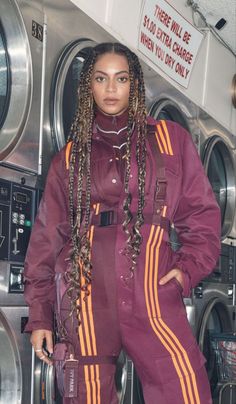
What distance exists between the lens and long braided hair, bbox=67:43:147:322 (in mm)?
1782

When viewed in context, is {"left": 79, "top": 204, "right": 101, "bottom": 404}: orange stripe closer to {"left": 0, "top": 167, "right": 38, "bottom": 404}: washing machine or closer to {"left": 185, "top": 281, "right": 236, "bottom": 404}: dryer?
{"left": 0, "top": 167, "right": 38, "bottom": 404}: washing machine

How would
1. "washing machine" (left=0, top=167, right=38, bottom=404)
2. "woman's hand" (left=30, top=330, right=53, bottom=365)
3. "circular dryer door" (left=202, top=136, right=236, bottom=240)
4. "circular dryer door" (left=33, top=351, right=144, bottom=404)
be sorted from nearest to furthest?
1. "woman's hand" (left=30, top=330, right=53, bottom=365)
2. "washing machine" (left=0, top=167, right=38, bottom=404)
3. "circular dryer door" (left=33, top=351, right=144, bottom=404)
4. "circular dryer door" (left=202, top=136, right=236, bottom=240)

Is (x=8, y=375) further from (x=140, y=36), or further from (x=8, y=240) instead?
(x=140, y=36)

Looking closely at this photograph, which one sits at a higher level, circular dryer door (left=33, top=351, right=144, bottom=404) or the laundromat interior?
the laundromat interior

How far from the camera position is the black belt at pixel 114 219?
183cm

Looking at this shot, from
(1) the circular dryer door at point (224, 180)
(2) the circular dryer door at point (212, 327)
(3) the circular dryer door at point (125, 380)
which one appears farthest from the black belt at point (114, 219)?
(1) the circular dryer door at point (224, 180)

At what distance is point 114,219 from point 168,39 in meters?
1.92

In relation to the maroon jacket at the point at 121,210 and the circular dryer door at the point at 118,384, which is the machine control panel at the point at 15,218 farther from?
the circular dryer door at the point at 118,384

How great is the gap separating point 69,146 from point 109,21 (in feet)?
3.62

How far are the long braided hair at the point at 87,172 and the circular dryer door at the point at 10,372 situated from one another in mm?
346

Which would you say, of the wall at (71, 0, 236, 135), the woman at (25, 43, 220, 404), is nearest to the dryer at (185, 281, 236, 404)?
the wall at (71, 0, 236, 135)

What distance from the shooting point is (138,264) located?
1.78 metres

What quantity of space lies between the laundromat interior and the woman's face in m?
0.34

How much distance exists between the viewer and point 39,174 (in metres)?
2.19
